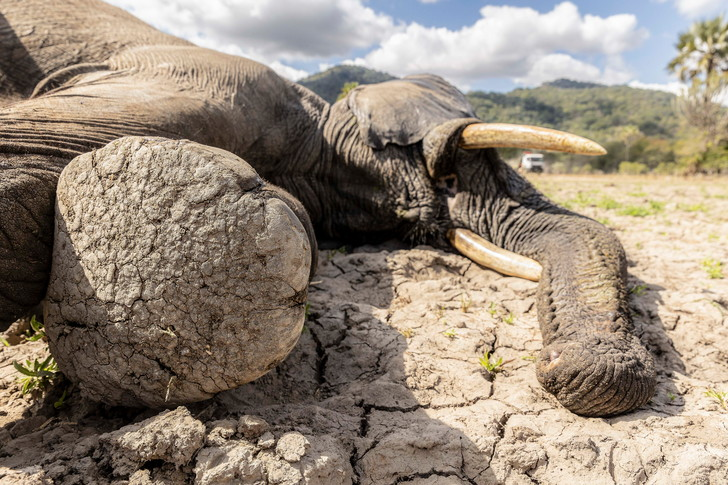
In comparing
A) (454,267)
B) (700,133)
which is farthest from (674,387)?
(700,133)

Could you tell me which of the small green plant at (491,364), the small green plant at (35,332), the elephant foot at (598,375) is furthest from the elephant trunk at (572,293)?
the small green plant at (35,332)

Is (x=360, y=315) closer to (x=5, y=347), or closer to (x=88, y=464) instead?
(x=88, y=464)

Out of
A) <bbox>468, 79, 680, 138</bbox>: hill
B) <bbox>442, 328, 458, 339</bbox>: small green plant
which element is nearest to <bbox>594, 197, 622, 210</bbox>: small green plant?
<bbox>442, 328, 458, 339</bbox>: small green plant

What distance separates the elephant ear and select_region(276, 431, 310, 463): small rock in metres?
2.23

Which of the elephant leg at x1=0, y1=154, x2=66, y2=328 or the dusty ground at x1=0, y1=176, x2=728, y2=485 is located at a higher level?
the elephant leg at x1=0, y1=154, x2=66, y2=328

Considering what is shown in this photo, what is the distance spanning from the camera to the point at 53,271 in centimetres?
140

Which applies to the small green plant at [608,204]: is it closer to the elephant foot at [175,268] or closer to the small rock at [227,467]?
the elephant foot at [175,268]

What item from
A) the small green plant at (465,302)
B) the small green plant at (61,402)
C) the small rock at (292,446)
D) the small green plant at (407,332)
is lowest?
the small green plant at (61,402)

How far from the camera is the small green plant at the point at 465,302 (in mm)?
2469

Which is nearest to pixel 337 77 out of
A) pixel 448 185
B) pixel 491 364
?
pixel 448 185

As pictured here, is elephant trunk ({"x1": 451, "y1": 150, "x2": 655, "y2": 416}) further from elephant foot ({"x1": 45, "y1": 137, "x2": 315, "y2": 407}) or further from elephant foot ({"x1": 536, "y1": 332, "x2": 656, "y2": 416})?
elephant foot ({"x1": 45, "y1": 137, "x2": 315, "y2": 407})

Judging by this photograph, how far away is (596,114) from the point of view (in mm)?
74125

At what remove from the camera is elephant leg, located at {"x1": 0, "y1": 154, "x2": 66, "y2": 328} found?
1323 millimetres

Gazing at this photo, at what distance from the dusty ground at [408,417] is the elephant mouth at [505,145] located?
0.15 meters
